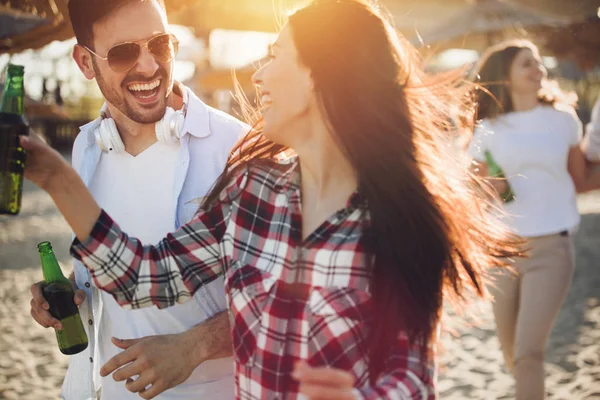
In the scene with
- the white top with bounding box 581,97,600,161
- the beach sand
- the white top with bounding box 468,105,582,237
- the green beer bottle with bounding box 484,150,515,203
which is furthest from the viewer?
the beach sand

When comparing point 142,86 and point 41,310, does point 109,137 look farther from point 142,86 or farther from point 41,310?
point 41,310

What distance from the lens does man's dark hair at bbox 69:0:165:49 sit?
2.55 m

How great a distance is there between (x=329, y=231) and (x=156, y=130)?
0.94 meters

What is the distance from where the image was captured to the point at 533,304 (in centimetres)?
405

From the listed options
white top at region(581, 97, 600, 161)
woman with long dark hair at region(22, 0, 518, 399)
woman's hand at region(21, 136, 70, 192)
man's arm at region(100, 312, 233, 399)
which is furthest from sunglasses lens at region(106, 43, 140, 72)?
white top at region(581, 97, 600, 161)

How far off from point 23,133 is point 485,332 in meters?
5.35

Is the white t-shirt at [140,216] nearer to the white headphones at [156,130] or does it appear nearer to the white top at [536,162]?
the white headphones at [156,130]

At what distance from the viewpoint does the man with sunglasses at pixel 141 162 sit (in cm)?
245

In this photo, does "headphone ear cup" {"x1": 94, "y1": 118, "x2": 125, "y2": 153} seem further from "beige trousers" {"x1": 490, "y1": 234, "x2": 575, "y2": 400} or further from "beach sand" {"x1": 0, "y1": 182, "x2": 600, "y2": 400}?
"beige trousers" {"x1": 490, "y1": 234, "x2": 575, "y2": 400}

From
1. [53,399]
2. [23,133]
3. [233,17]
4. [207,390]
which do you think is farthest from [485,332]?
[233,17]

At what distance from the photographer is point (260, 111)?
237 cm

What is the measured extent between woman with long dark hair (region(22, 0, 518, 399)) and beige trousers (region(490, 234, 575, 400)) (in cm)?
211

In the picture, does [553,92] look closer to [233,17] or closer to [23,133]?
[23,133]

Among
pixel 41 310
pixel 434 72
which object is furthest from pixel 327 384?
pixel 434 72
